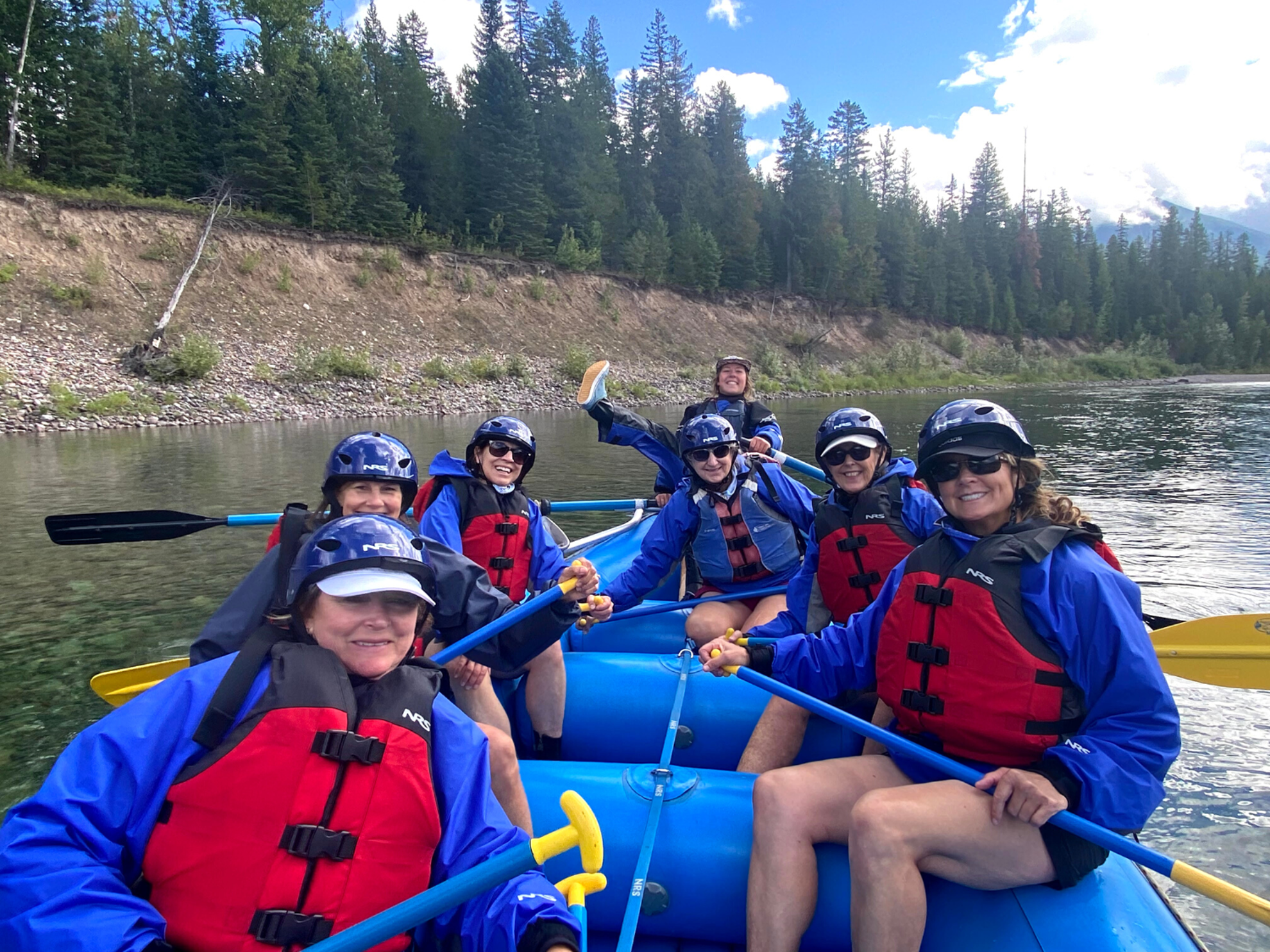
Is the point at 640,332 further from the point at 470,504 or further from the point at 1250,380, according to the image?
the point at 1250,380

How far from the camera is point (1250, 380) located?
158 feet

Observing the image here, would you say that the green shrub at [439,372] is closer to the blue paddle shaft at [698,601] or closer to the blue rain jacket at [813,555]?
the blue paddle shaft at [698,601]

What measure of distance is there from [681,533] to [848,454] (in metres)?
1.07

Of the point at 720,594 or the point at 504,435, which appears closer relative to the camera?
the point at 504,435

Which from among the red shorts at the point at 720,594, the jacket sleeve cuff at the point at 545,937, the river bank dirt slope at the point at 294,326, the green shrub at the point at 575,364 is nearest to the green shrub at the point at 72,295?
the river bank dirt slope at the point at 294,326

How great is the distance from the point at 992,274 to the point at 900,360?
30685 millimetres

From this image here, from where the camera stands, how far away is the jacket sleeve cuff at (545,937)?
1.40m

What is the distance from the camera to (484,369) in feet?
86.8

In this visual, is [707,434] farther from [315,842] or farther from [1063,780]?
[315,842]

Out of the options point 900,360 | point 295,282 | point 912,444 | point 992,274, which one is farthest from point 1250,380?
point 295,282

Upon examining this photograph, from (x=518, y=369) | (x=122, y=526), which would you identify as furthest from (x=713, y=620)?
(x=518, y=369)

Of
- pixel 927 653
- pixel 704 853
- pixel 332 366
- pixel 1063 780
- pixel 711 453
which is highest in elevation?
pixel 332 366

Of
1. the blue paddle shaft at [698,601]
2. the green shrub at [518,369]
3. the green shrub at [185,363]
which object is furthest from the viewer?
the green shrub at [518,369]

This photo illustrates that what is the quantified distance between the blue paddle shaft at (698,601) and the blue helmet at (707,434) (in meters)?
0.82
